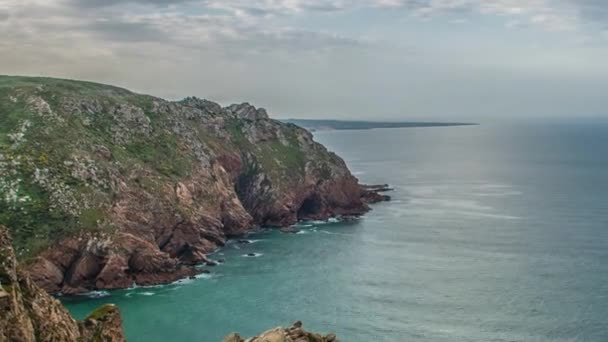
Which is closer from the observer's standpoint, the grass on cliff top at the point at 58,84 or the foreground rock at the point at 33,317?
→ the foreground rock at the point at 33,317

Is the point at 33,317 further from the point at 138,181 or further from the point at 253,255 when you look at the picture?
the point at 138,181

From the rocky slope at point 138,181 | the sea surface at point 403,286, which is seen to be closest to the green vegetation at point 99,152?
the rocky slope at point 138,181

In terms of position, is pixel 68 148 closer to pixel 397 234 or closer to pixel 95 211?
pixel 95 211

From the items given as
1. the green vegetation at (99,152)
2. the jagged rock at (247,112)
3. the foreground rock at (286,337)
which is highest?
the jagged rock at (247,112)

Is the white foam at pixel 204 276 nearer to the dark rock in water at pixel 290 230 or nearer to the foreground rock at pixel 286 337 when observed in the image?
the dark rock in water at pixel 290 230

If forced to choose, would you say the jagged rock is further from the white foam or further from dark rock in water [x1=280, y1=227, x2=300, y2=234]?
the white foam

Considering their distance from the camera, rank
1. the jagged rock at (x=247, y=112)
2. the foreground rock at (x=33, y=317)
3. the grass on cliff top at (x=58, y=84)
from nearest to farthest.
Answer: the foreground rock at (x=33, y=317), the grass on cliff top at (x=58, y=84), the jagged rock at (x=247, y=112)

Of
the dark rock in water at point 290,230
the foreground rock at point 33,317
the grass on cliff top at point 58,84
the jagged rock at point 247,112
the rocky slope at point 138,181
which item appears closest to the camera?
the foreground rock at point 33,317
